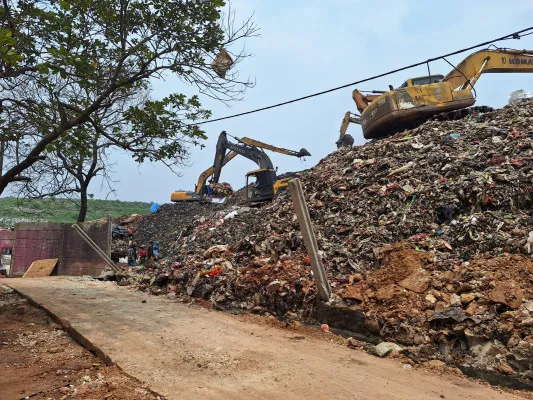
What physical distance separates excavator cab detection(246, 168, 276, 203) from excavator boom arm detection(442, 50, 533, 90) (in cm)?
699

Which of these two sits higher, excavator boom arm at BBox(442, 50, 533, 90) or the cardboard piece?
excavator boom arm at BBox(442, 50, 533, 90)

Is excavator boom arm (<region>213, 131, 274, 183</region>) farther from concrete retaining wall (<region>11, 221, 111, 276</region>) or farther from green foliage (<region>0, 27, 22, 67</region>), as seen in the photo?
green foliage (<region>0, 27, 22, 67</region>)

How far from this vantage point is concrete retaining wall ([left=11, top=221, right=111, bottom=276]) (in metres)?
11.7

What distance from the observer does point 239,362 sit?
11.7 feet

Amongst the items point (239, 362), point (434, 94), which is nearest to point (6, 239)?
point (239, 362)

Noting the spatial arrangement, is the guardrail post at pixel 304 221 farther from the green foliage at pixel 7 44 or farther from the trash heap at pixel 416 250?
the green foliage at pixel 7 44

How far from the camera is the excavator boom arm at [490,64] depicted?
1127 cm

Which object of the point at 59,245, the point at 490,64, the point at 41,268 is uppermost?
the point at 490,64

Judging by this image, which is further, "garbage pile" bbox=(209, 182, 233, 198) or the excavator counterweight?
"garbage pile" bbox=(209, 182, 233, 198)

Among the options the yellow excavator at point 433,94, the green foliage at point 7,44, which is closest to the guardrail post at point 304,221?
the green foliage at point 7,44

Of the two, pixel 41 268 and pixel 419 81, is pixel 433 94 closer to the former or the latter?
pixel 419 81

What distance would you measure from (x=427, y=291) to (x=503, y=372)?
49.9 inches

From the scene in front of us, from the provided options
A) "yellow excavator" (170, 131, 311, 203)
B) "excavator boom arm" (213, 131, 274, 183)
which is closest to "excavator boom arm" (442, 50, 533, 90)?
"yellow excavator" (170, 131, 311, 203)

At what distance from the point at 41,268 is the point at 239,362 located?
10.2 metres
